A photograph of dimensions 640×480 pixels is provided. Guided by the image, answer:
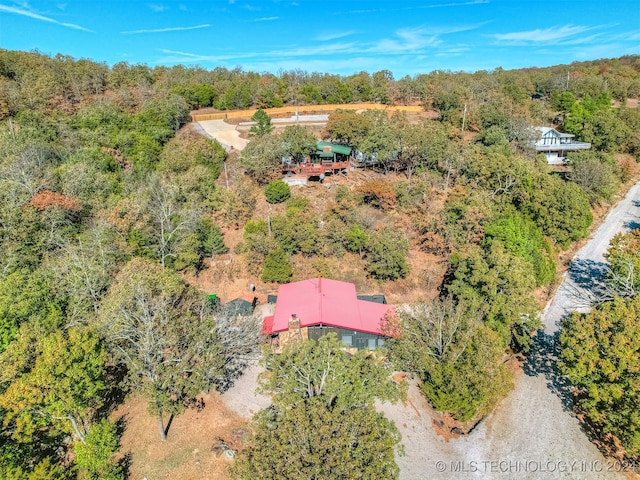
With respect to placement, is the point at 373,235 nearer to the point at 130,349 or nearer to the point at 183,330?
the point at 183,330

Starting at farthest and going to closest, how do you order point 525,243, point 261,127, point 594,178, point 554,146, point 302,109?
point 302,109 → point 554,146 → point 261,127 → point 594,178 → point 525,243

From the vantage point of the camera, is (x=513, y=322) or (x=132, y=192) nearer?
(x=513, y=322)

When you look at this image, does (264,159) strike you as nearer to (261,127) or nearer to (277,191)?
(277,191)

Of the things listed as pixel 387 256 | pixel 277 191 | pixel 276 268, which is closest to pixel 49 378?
pixel 276 268

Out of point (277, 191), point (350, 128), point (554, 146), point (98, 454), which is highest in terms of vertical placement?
point (350, 128)

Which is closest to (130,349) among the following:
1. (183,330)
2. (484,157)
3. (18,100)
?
(183,330)

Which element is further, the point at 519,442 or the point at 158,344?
the point at 519,442

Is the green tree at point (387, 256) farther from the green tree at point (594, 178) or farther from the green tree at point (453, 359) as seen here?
the green tree at point (594, 178)

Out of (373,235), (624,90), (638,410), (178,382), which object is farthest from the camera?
(624,90)
